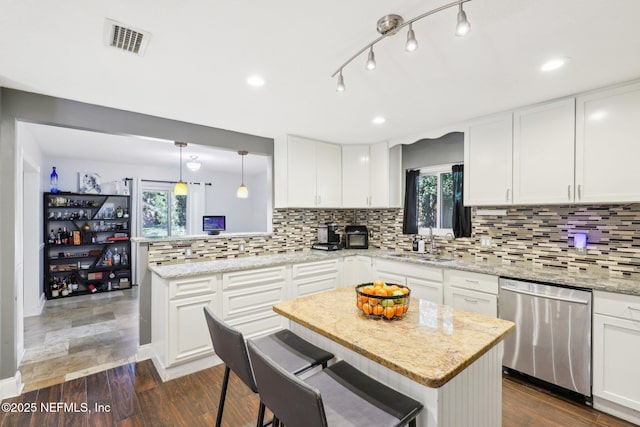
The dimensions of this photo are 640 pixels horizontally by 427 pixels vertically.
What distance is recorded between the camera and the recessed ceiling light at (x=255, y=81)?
6.93ft

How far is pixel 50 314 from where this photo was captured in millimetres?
4164

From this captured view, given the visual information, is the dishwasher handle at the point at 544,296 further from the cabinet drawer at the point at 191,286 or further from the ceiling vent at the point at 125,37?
the ceiling vent at the point at 125,37

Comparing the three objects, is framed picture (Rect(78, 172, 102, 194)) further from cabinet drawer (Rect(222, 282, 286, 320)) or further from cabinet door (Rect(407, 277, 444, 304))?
cabinet door (Rect(407, 277, 444, 304))

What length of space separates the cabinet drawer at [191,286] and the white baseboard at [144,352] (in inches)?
32.2

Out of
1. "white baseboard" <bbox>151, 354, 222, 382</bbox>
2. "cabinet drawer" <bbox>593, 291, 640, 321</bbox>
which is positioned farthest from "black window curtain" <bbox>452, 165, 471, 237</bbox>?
"white baseboard" <bbox>151, 354, 222, 382</bbox>

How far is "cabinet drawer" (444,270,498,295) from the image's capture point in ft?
8.57

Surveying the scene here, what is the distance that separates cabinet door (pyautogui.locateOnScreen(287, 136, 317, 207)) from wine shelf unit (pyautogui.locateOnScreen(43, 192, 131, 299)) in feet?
13.0

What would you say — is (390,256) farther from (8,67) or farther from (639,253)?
(8,67)

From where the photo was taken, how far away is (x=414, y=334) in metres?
1.40

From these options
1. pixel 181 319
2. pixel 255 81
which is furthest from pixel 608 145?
pixel 181 319

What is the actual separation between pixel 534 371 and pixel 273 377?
237 cm

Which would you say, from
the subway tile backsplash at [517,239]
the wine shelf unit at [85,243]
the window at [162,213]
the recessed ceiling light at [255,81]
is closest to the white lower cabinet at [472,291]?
the subway tile backsplash at [517,239]

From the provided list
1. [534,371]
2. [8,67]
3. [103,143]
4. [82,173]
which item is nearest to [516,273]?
[534,371]

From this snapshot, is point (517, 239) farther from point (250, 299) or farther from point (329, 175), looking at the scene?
point (250, 299)
